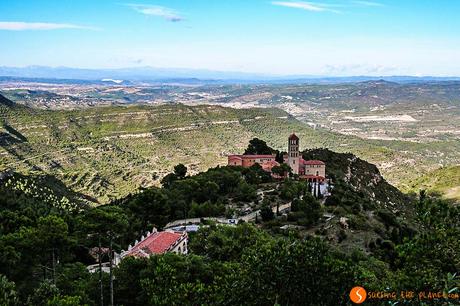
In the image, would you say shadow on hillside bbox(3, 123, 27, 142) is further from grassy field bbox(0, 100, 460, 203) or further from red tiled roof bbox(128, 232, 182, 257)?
red tiled roof bbox(128, 232, 182, 257)

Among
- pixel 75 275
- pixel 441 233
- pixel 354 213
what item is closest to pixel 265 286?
pixel 441 233

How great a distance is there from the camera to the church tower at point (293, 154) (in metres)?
70.2

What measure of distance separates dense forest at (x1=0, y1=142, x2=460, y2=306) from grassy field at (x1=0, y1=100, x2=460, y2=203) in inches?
2416

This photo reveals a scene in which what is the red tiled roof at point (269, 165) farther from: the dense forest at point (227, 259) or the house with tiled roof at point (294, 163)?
the dense forest at point (227, 259)

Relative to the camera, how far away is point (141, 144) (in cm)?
14600

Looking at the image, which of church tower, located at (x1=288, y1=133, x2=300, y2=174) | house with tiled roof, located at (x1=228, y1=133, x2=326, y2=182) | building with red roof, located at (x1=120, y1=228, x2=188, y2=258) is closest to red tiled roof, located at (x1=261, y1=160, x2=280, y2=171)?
house with tiled roof, located at (x1=228, y1=133, x2=326, y2=182)

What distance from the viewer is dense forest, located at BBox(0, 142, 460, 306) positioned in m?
14.5

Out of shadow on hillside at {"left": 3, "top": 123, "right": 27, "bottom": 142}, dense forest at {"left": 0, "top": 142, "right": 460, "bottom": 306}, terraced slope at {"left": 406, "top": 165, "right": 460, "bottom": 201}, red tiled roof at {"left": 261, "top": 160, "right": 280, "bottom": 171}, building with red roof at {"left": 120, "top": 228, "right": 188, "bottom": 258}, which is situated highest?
dense forest at {"left": 0, "top": 142, "right": 460, "bottom": 306}

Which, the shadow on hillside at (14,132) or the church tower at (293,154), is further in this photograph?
the shadow on hillside at (14,132)

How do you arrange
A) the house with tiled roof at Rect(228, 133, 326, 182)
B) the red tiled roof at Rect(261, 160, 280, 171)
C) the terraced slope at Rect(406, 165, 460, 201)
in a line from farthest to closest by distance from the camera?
the terraced slope at Rect(406, 165, 460, 201) → the red tiled roof at Rect(261, 160, 280, 171) → the house with tiled roof at Rect(228, 133, 326, 182)

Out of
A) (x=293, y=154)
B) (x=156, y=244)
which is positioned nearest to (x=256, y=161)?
(x=293, y=154)

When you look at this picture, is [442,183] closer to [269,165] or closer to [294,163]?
[294,163]

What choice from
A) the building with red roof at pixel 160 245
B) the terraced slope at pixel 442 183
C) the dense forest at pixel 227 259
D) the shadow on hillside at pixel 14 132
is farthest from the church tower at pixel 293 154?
the shadow on hillside at pixel 14 132

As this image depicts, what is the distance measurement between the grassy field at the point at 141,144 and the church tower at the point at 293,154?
151 feet
